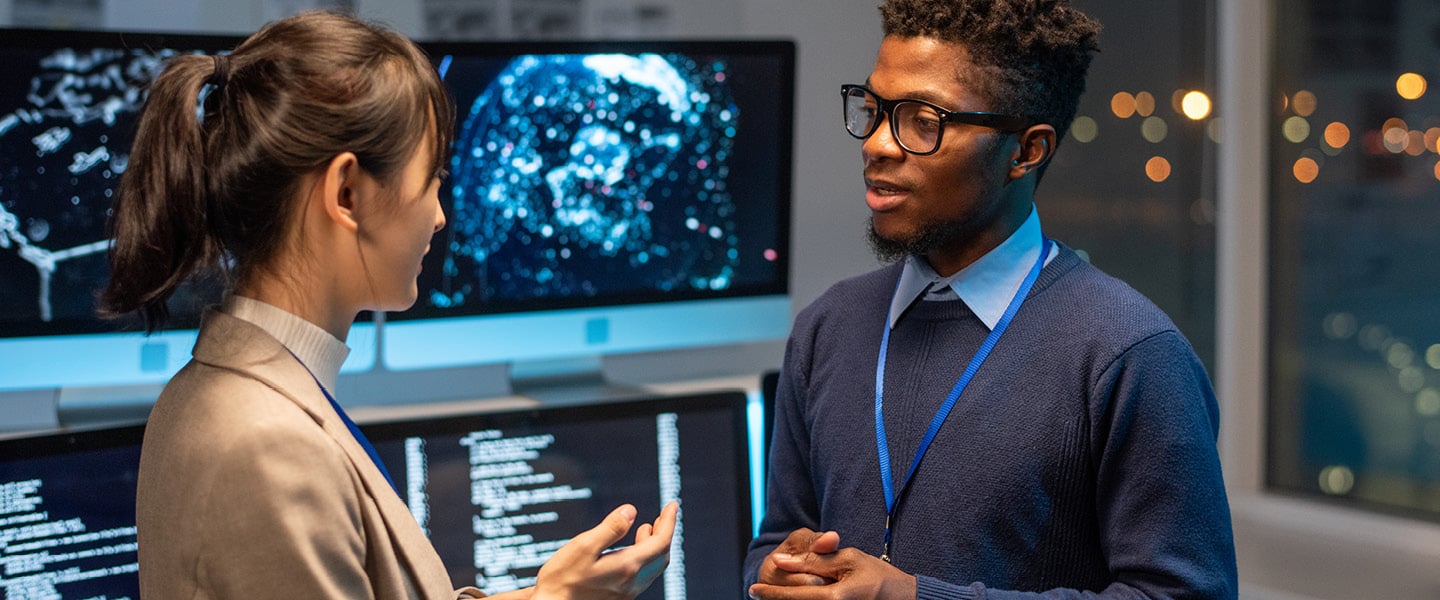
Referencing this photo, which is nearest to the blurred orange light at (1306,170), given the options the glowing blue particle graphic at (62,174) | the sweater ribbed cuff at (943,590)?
the sweater ribbed cuff at (943,590)

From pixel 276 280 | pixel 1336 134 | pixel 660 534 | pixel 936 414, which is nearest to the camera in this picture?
pixel 276 280

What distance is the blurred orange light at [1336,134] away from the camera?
285cm

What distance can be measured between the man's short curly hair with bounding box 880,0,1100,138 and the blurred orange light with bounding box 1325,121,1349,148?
5.69 ft

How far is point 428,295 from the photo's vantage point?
6.40 ft

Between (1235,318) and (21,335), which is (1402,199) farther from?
(21,335)

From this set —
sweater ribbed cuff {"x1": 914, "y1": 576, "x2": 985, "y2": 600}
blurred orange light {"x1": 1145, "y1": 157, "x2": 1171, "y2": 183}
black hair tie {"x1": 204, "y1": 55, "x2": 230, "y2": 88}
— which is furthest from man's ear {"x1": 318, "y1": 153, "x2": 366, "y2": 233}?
Answer: blurred orange light {"x1": 1145, "y1": 157, "x2": 1171, "y2": 183}

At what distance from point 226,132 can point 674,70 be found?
1168mm

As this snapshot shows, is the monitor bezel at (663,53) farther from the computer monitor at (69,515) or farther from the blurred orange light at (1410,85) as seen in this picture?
the blurred orange light at (1410,85)

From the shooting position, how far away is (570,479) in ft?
6.26

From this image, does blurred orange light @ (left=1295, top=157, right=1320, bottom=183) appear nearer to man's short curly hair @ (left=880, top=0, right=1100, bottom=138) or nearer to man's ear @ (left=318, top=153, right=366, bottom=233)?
man's short curly hair @ (left=880, top=0, right=1100, bottom=138)

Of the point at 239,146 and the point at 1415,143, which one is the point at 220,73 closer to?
the point at 239,146

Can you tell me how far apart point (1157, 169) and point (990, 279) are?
1.98 m

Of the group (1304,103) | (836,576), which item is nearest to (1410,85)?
(1304,103)

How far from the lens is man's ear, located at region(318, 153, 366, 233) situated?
972 millimetres
